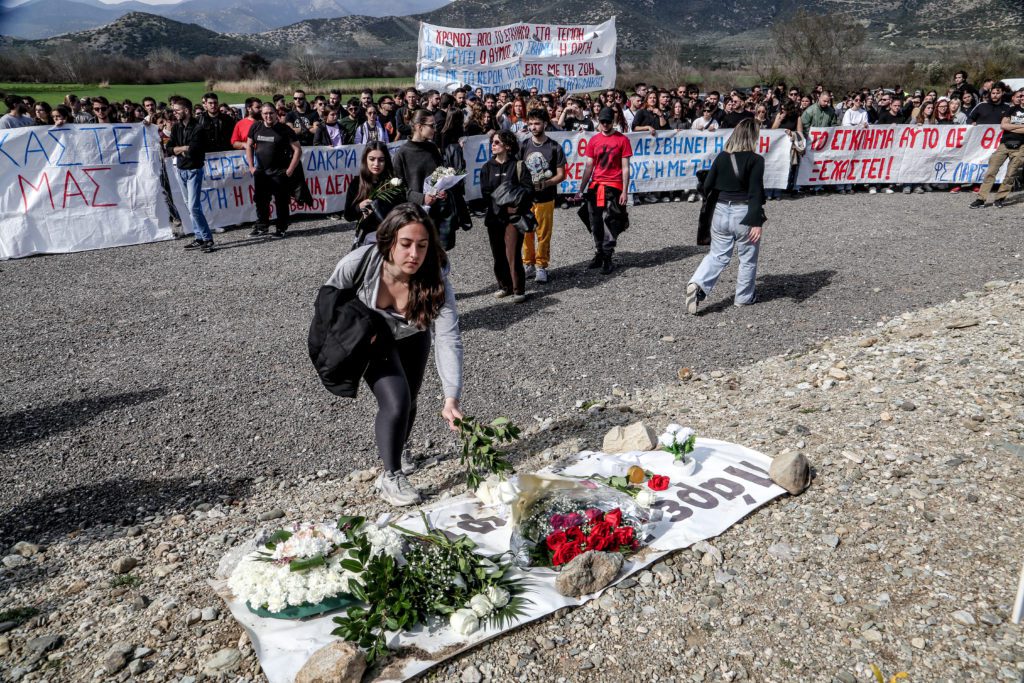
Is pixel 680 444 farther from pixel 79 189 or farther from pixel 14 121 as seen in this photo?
pixel 14 121

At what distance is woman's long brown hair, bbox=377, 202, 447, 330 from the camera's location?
4023 mm

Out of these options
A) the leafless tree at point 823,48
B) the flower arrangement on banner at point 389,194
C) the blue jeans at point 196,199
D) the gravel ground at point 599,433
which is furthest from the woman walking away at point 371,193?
the leafless tree at point 823,48

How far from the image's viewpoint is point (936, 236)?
36.2 ft

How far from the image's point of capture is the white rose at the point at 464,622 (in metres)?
3.21

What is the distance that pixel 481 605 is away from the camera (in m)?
3.30

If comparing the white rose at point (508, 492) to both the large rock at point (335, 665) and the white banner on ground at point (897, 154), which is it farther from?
the white banner on ground at point (897, 154)

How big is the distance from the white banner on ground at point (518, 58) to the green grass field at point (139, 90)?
29074 millimetres

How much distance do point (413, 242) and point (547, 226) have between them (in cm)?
514

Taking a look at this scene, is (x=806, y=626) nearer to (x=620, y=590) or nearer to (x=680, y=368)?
(x=620, y=590)

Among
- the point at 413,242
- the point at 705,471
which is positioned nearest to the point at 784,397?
the point at 705,471

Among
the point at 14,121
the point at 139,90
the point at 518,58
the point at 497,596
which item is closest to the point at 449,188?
the point at 497,596

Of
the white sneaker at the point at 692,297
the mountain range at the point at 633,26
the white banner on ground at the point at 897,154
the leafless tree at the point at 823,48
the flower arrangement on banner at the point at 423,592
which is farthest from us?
the mountain range at the point at 633,26

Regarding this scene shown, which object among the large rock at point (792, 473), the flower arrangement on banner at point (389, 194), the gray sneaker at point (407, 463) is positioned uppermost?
the flower arrangement on banner at point (389, 194)

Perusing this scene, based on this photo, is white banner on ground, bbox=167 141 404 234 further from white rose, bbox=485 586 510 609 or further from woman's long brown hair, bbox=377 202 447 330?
white rose, bbox=485 586 510 609
